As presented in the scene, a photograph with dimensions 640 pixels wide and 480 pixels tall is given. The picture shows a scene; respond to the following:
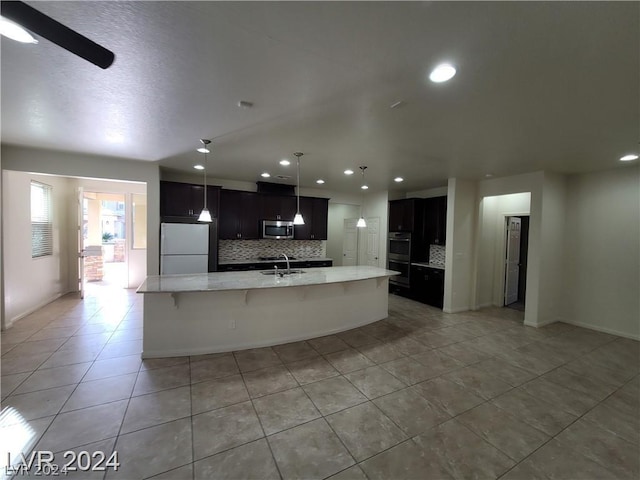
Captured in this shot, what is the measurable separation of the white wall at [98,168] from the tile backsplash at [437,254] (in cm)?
582

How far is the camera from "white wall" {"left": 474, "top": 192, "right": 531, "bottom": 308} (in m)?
5.67

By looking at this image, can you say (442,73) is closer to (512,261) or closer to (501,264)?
(501,264)

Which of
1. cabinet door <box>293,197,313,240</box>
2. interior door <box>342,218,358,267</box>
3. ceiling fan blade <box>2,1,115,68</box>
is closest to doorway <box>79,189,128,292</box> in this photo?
cabinet door <box>293,197,313,240</box>

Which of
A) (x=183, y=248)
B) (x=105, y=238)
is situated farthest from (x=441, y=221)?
(x=105, y=238)

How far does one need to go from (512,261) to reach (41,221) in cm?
969

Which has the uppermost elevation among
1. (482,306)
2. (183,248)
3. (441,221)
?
(441,221)

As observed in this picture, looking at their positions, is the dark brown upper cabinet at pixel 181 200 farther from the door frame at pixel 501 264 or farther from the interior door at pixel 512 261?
the interior door at pixel 512 261

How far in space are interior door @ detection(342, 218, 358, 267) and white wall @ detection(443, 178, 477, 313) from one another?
2.92 meters

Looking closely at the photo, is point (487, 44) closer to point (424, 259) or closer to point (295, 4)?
point (295, 4)

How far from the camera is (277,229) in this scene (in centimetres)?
609

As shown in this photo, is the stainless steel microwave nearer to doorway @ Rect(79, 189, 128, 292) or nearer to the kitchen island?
the kitchen island

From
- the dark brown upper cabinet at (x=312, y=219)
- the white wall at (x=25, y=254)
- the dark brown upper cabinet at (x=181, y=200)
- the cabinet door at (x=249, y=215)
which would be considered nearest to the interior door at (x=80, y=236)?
the white wall at (x=25, y=254)

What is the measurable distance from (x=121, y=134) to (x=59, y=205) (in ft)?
12.9

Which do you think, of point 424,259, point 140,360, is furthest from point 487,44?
point 424,259
